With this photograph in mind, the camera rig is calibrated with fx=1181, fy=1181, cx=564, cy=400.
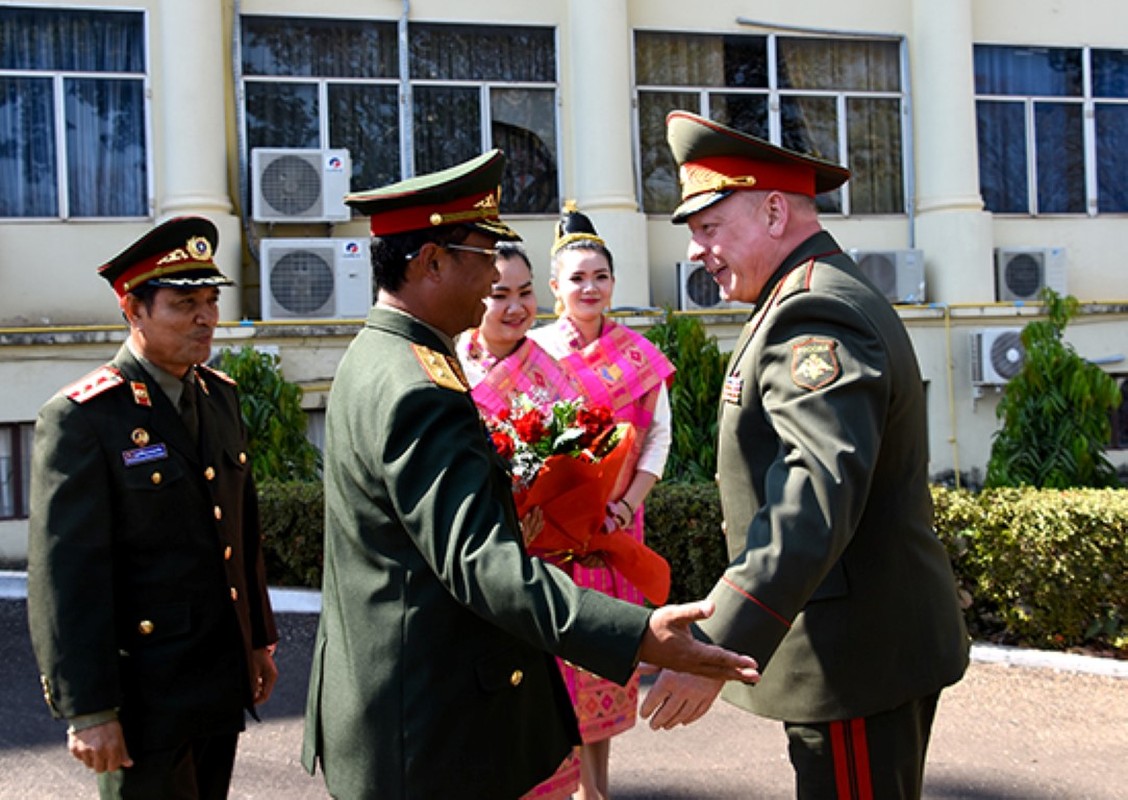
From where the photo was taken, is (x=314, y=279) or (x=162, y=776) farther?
(x=314, y=279)

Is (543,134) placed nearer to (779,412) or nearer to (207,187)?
(207,187)

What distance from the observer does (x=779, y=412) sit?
2672 millimetres

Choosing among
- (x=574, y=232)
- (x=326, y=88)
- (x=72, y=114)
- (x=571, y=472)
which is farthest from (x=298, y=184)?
(x=571, y=472)

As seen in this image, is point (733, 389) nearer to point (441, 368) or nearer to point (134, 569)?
point (441, 368)

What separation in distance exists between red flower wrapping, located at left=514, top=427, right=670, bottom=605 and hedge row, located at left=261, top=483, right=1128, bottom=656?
346 cm

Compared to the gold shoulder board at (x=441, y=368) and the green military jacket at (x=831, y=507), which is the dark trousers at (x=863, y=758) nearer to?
the green military jacket at (x=831, y=507)

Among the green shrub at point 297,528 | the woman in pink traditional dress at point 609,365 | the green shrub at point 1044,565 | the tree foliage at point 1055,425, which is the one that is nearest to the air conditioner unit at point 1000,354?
the tree foliage at point 1055,425

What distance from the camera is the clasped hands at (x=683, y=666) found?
2277 mm

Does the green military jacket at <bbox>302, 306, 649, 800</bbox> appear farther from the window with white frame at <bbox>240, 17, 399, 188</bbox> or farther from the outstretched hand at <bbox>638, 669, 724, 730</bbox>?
the window with white frame at <bbox>240, 17, 399, 188</bbox>

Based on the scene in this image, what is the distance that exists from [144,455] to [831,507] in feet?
6.09

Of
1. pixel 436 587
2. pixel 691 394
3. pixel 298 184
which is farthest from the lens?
pixel 298 184

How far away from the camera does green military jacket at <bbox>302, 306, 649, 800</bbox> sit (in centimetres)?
222

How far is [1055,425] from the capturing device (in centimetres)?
986

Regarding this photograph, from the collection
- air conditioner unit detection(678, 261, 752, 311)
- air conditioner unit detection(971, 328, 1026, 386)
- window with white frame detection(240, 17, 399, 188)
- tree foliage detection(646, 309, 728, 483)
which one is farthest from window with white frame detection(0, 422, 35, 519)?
air conditioner unit detection(971, 328, 1026, 386)
